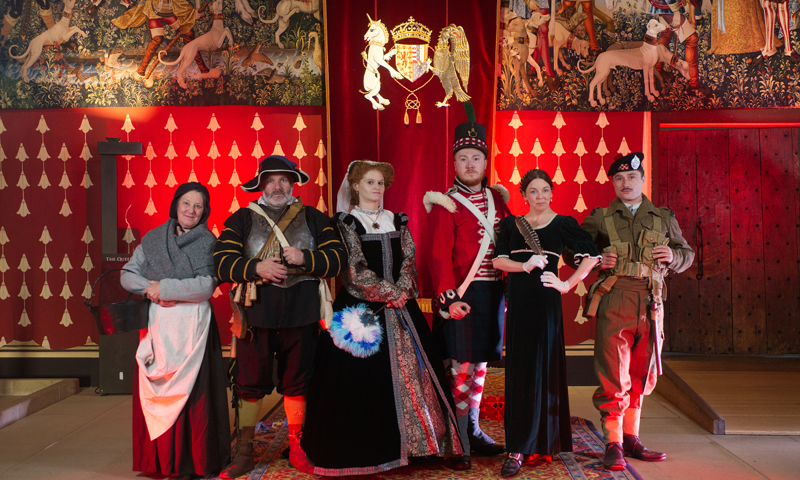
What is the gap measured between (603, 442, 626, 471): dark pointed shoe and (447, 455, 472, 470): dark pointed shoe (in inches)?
28.0

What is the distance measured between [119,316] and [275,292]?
0.73 metres

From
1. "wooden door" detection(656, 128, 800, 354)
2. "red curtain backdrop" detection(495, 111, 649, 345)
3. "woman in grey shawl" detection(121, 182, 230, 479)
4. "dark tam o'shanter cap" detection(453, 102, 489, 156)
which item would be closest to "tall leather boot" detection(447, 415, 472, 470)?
"woman in grey shawl" detection(121, 182, 230, 479)

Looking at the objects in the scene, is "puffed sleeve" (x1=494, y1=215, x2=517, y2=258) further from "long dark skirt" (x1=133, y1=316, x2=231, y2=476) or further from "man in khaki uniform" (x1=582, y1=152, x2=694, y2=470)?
"long dark skirt" (x1=133, y1=316, x2=231, y2=476)

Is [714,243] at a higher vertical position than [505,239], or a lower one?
lower

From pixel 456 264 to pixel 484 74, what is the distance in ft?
6.14

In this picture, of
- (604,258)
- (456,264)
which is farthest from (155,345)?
(604,258)

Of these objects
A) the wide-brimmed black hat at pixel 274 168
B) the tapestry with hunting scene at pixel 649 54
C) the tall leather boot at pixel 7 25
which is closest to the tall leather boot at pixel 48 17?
the tall leather boot at pixel 7 25

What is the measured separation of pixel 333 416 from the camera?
2.66 meters

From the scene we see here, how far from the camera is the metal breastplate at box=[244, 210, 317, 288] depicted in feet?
9.28

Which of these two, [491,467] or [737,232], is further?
[737,232]

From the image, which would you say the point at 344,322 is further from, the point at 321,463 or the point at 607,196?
the point at 607,196

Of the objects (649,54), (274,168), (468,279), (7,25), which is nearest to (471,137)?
(468,279)

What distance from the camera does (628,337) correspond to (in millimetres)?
2965

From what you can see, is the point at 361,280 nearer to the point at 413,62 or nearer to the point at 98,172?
the point at 413,62
